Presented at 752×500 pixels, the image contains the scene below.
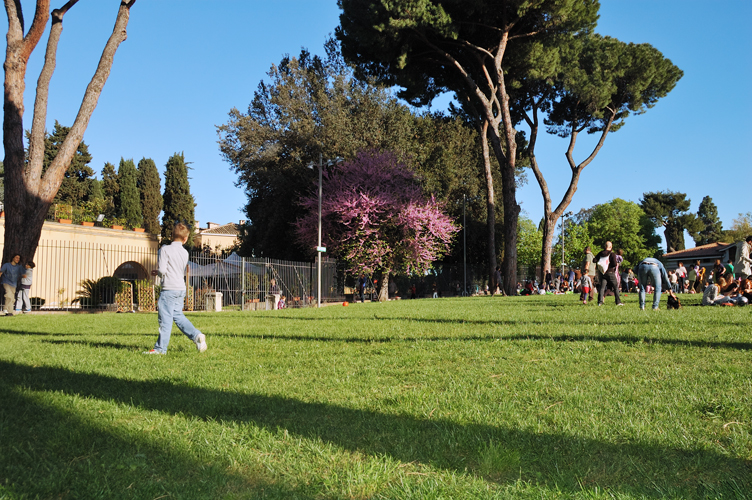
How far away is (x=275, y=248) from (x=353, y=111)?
9.58 m

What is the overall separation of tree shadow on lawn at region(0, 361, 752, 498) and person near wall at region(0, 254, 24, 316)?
508 inches

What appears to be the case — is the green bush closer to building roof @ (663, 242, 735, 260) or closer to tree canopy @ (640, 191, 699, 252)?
building roof @ (663, 242, 735, 260)

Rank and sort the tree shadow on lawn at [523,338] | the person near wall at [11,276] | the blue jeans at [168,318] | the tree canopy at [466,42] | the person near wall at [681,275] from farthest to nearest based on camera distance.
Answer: the person near wall at [681,275] < the tree canopy at [466,42] < the person near wall at [11,276] < the blue jeans at [168,318] < the tree shadow on lawn at [523,338]

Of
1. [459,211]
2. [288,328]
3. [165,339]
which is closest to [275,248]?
[459,211]

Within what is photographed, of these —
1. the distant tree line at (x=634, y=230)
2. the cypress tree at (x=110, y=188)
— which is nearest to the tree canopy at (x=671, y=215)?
the distant tree line at (x=634, y=230)

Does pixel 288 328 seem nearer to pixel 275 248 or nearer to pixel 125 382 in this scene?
pixel 125 382

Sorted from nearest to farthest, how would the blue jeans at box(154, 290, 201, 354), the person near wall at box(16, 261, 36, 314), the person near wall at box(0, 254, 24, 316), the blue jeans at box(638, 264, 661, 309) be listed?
the blue jeans at box(154, 290, 201, 354)
the blue jeans at box(638, 264, 661, 309)
the person near wall at box(0, 254, 24, 316)
the person near wall at box(16, 261, 36, 314)

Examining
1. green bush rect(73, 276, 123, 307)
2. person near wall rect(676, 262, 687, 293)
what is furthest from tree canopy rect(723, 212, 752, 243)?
green bush rect(73, 276, 123, 307)

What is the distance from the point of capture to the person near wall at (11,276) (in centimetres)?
1496

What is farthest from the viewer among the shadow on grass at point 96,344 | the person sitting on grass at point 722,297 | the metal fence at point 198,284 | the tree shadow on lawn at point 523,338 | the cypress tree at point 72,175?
the cypress tree at point 72,175

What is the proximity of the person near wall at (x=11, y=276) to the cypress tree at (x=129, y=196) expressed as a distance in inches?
1714

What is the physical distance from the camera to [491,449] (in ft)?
9.82

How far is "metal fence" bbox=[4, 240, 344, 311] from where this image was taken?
22.1m

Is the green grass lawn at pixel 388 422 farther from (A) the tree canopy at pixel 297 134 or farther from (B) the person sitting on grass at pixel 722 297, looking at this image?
(A) the tree canopy at pixel 297 134
